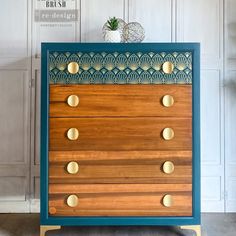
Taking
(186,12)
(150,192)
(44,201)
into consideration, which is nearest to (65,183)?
(44,201)

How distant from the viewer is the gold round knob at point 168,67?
189 cm

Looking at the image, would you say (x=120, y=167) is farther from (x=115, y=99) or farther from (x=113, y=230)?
(x=113, y=230)

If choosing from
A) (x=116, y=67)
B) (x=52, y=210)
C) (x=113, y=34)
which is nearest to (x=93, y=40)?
(x=113, y=34)

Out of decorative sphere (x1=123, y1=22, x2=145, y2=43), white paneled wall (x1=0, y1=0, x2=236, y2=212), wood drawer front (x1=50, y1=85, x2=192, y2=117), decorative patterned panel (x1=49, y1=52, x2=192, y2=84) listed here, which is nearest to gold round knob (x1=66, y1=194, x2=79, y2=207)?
wood drawer front (x1=50, y1=85, x2=192, y2=117)

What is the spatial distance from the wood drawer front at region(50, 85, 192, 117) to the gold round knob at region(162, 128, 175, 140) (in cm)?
10

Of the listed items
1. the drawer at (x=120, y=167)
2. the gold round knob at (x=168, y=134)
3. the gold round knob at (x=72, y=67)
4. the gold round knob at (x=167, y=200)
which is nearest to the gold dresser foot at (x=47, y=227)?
the drawer at (x=120, y=167)

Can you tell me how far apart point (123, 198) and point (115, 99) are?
644mm

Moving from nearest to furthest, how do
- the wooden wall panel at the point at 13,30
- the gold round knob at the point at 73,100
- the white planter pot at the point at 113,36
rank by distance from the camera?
1. the gold round knob at the point at 73,100
2. the white planter pot at the point at 113,36
3. the wooden wall panel at the point at 13,30

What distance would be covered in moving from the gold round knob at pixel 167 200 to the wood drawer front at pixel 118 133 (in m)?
0.31

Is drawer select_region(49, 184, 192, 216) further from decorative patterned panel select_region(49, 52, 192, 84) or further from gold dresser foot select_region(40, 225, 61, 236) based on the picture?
decorative patterned panel select_region(49, 52, 192, 84)

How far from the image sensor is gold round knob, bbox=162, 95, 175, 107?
1895 millimetres

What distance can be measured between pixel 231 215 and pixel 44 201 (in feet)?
4.98

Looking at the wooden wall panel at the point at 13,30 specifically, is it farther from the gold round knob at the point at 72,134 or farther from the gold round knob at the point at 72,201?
the gold round knob at the point at 72,201

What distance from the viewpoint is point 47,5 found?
2.45 m
